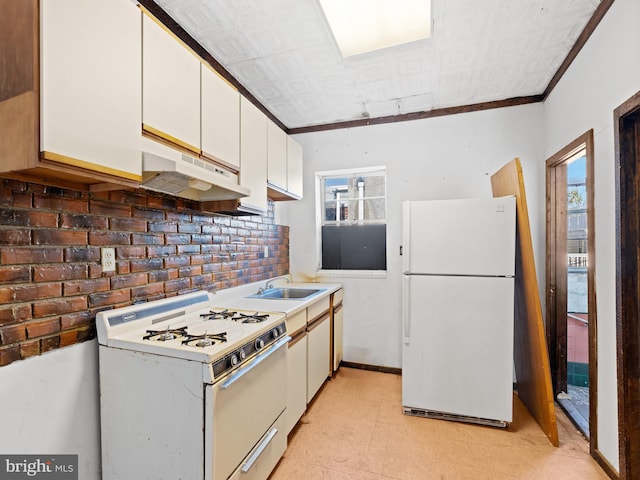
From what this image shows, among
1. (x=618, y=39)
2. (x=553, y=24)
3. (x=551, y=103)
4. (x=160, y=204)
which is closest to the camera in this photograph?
(x=618, y=39)

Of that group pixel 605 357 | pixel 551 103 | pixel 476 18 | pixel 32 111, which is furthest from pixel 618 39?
pixel 32 111

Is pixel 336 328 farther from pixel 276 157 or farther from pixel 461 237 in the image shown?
pixel 276 157

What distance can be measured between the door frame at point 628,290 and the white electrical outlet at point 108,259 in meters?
2.67

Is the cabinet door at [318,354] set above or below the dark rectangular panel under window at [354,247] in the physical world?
below

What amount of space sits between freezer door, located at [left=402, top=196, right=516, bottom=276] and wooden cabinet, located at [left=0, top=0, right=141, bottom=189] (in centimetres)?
196

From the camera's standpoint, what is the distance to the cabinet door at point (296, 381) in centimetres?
200

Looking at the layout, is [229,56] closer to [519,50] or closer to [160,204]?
[160,204]

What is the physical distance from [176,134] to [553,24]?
2362mm

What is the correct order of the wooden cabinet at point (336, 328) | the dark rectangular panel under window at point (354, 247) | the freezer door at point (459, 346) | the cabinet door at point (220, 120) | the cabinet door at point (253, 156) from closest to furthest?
the cabinet door at point (220, 120) → the cabinet door at point (253, 156) → the freezer door at point (459, 346) → the wooden cabinet at point (336, 328) → the dark rectangular panel under window at point (354, 247)

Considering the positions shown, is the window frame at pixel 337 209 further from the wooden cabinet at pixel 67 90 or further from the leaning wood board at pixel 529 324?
the wooden cabinet at pixel 67 90

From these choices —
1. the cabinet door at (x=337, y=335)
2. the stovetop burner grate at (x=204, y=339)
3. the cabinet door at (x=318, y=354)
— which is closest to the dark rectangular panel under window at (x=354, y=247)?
the cabinet door at (x=337, y=335)

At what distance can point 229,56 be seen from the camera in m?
2.15

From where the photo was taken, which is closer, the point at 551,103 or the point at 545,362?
the point at 545,362
